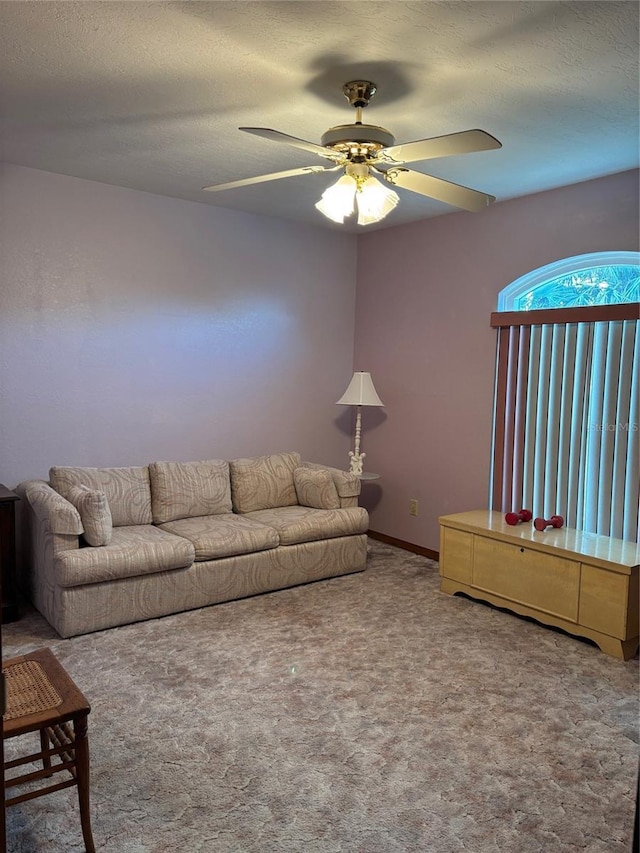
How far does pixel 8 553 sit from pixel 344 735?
2.26m

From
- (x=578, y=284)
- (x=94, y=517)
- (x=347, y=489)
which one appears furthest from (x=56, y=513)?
(x=578, y=284)

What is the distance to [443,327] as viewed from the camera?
5.02 m

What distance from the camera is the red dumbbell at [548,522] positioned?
396 centimetres

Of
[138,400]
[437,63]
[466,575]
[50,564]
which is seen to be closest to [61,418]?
[138,400]

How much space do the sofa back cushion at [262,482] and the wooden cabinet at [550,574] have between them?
131cm

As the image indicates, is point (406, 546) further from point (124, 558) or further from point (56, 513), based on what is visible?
point (56, 513)

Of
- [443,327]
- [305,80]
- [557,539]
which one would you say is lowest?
[557,539]

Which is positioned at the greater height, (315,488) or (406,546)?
(315,488)

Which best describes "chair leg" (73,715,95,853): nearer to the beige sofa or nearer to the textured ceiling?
the beige sofa

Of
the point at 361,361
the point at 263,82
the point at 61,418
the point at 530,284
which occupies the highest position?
the point at 263,82

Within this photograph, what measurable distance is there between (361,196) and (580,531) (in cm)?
255

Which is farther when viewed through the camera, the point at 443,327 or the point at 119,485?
the point at 443,327

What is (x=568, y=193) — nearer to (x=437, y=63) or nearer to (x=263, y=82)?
(x=437, y=63)

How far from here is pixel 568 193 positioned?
4102mm
